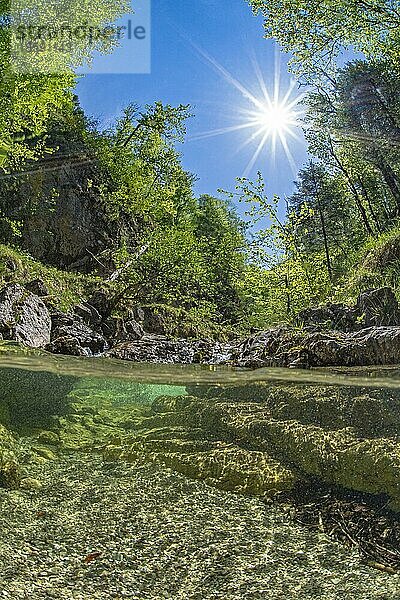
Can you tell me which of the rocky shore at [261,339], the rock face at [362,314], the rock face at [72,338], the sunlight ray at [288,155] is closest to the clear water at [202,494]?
the rocky shore at [261,339]

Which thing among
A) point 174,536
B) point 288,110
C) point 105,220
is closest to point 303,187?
point 288,110

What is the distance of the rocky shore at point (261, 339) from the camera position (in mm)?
5035

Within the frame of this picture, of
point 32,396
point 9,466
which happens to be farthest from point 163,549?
point 32,396

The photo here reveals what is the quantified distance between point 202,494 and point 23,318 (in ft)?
17.3

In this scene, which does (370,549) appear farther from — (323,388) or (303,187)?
(303,187)

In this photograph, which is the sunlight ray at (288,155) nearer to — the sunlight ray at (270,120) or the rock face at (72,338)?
the sunlight ray at (270,120)

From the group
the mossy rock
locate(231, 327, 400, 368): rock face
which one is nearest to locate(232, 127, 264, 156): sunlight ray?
locate(231, 327, 400, 368): rock face

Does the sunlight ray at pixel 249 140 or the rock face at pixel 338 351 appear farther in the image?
the sunlight ray at pixel 249 140

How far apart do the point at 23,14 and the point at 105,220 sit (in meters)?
5.80

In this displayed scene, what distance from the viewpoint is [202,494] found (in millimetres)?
1783

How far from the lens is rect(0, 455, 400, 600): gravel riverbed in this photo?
1.17 metres

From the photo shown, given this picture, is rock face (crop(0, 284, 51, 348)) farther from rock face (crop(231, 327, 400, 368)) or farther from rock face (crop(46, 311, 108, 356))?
rock face (crop(231, 327, 400, 368))

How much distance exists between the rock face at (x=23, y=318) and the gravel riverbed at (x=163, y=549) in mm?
4619

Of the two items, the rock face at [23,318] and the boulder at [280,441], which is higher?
the rock face at [23,318]
